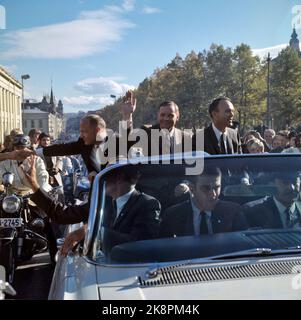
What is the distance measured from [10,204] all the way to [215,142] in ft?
7.58

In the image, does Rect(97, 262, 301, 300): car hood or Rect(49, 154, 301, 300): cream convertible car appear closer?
Rect(97, 262, 301, 300): car hood

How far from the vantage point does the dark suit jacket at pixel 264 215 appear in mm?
3039

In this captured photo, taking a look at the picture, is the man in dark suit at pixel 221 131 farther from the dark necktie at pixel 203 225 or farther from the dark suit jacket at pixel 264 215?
the dark necktie at pixel 203 225

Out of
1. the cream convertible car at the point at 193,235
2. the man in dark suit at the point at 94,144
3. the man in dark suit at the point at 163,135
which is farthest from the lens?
the man in dark suit at the point at 163,135

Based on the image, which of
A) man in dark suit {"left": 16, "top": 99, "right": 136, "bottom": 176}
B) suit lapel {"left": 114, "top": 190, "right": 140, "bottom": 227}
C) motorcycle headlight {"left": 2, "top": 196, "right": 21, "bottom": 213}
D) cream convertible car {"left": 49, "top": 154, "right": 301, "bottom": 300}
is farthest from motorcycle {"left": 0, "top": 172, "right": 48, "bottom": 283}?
suit lapel {"left": 114, "top": 190, "right": 140, "bottom": 227}

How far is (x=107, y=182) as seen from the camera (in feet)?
10.1

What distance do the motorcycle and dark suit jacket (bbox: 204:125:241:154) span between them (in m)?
2.17

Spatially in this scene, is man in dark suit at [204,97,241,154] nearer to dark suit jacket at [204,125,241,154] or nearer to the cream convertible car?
dark suit jacket at [204,125,241,154]

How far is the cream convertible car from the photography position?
94.3 inches

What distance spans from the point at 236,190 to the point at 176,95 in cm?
4415

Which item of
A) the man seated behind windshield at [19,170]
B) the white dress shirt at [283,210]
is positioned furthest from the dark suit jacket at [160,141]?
the white dress shirt at [283,210]

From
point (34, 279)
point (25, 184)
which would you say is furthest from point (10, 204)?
point (34, 279)

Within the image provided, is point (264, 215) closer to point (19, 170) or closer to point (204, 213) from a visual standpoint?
point (204, 213)
